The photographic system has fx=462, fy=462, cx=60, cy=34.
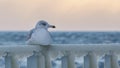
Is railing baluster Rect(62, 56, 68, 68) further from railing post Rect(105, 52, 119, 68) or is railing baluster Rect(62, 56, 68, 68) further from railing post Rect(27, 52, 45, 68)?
Answer: railing post Rect(105, 52, 119, 68)

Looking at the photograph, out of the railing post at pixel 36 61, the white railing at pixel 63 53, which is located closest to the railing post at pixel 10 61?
the white railing at pixel 63 53

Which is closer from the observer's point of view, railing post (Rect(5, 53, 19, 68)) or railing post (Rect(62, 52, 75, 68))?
railing post (Rect(5, 53, 19, 68))

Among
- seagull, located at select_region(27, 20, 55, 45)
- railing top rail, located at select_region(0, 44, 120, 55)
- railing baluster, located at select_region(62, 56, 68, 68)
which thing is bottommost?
railing baluster, located at select_region(62, 56, 68, 68)

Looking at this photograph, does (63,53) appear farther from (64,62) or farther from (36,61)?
(36,61)

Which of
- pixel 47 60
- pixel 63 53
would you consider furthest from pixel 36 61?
pixel 63 53

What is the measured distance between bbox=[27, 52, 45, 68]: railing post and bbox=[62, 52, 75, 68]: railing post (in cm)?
16

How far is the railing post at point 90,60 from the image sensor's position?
10.9 feet

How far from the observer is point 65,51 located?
3270 millimetres

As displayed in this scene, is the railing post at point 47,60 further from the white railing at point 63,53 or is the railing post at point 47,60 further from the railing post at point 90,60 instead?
the railing post at point 90,60

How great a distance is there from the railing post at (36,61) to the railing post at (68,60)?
0.51 ft

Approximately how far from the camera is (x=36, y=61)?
125 inches

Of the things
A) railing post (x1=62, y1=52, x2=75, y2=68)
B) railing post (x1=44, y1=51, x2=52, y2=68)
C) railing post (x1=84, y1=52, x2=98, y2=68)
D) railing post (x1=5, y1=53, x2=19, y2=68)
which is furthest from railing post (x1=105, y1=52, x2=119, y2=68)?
railing post (x1=5, y1=53, x2=19, y2=68)

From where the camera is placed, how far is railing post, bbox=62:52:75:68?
128 inches

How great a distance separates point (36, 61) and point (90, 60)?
0.41 m
